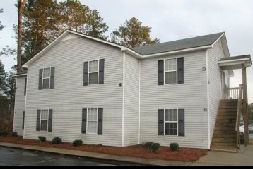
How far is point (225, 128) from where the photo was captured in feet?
53.5

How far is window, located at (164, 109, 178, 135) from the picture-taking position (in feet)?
54.2

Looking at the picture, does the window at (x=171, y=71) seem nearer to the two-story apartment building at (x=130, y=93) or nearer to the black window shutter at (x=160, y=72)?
the two-story apartment building at (x=130, y=93)

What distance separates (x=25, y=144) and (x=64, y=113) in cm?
335

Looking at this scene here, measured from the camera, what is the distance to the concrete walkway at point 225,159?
11.5 metres

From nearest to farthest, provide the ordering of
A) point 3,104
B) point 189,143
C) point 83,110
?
point 189,143
point 83,110
point 3,104

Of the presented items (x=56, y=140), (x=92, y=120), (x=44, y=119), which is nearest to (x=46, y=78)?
(x=44, y=119)

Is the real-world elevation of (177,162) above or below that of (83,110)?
below

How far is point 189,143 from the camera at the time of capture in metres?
15.9

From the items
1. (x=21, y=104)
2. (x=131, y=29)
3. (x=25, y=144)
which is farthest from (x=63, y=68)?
(x=131, y=29)

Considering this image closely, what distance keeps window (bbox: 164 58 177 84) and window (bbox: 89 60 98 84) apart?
4.66 meters

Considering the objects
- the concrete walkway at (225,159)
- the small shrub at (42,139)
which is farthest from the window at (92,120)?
the concrete walkway at (225,159)

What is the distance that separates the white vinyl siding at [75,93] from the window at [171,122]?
2976 millimetres

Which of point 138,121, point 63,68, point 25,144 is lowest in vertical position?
point 25,144

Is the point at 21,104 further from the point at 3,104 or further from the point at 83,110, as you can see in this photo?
the point at 3,104
